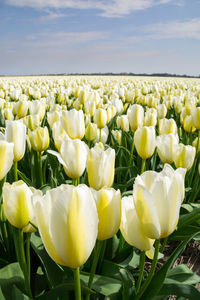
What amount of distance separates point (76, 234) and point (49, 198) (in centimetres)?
12

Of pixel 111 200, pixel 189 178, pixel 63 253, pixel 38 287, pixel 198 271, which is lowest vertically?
pixel 198 271

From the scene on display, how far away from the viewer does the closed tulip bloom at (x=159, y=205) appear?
0.91 metres

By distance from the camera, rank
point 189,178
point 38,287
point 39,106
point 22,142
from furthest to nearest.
Result: 1. point 39,106
2. point 189,178
3. point 22,142
4. point 38,287

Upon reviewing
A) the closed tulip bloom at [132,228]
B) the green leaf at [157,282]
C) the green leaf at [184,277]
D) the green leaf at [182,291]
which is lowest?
the green leaf at [184,277]

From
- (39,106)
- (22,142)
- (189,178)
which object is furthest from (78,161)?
(39,106)

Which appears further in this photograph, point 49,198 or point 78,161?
point 78,161

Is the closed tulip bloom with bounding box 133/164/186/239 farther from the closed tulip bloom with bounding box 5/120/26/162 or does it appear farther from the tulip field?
the closed tulip bloom with bounding box 5/120/26/162

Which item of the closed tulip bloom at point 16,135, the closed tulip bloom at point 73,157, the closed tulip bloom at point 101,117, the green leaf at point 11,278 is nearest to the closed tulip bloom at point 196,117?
the closed tulip bloom at point 101,117

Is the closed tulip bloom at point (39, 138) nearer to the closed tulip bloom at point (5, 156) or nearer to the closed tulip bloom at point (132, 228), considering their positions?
the closed tulip bloom at point (5, 156)

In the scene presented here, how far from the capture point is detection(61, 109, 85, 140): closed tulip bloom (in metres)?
2.18

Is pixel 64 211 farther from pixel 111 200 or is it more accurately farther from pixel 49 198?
pixel 111 200

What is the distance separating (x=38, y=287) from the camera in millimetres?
1552

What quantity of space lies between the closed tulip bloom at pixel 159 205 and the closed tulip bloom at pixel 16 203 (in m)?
0.39

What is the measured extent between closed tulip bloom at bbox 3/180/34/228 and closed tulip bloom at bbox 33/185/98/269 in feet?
0.84
